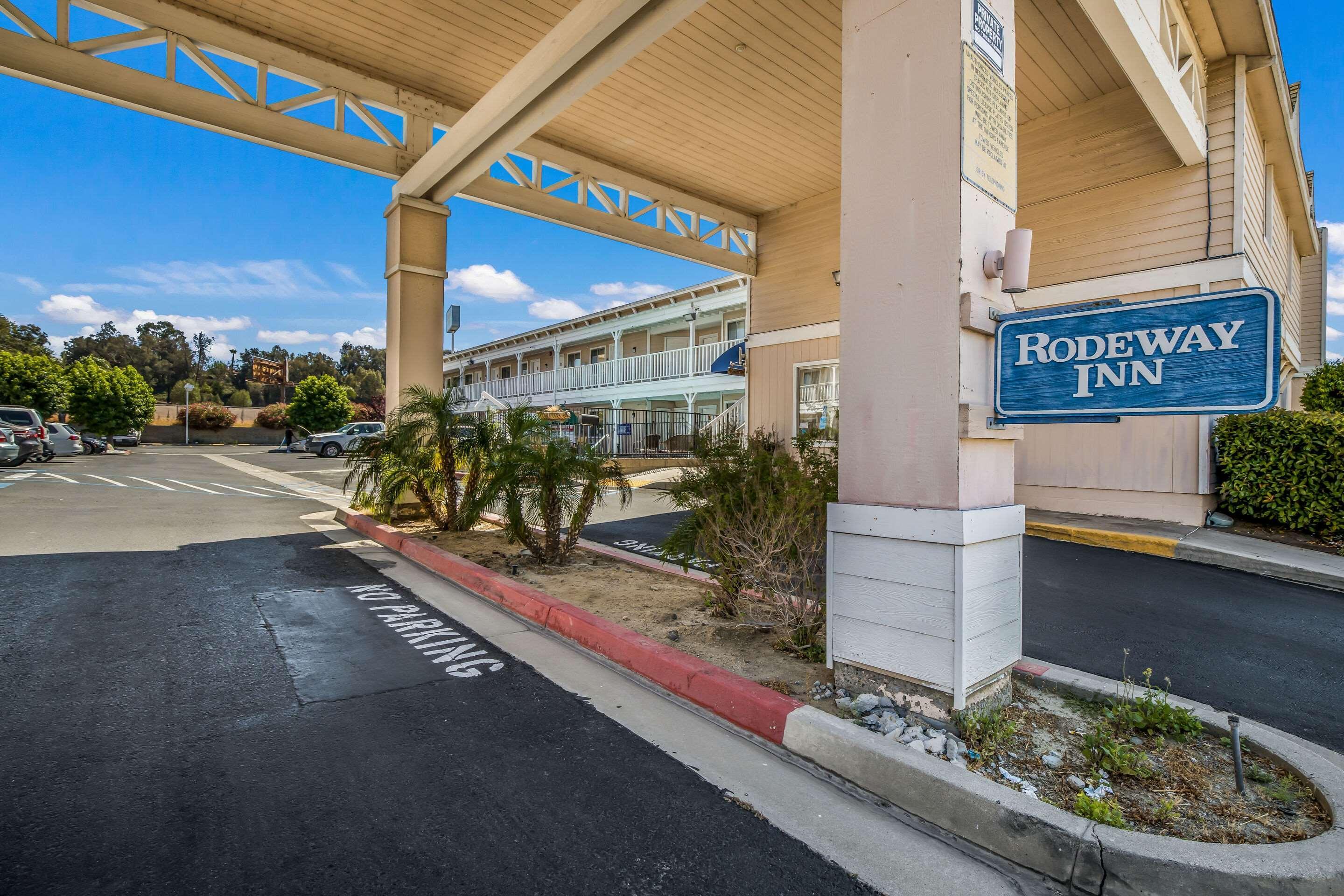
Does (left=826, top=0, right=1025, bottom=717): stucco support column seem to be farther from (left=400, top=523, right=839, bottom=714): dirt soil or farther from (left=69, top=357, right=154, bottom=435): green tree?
(left=69, top=357, right=154, bottom=435): green tree

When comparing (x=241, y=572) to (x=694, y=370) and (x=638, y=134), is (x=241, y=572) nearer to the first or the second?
(x=638, y=134)

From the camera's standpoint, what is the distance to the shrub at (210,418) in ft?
151

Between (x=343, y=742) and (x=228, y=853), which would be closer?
(x=228, y=853)

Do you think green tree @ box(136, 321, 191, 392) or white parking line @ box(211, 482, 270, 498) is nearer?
white parking line @ box(211, 482, 270, 498)

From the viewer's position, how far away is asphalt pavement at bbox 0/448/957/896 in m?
2.05

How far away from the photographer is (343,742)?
2.88 m

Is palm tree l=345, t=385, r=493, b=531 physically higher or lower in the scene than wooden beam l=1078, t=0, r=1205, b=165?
lower

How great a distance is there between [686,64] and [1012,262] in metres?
6.23

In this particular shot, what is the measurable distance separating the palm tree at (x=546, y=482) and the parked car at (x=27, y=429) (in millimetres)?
20529

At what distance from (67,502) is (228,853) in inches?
465

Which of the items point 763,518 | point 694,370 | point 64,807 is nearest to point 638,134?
point 763,518

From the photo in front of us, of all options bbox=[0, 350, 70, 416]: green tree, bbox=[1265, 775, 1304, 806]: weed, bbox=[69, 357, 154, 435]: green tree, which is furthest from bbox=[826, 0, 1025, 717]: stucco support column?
bbox=[0, 350, 70, 416]: green tree

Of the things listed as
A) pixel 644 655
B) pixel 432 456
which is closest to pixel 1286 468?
pixel 644 655

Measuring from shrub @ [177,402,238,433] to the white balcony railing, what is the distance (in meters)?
27.4
